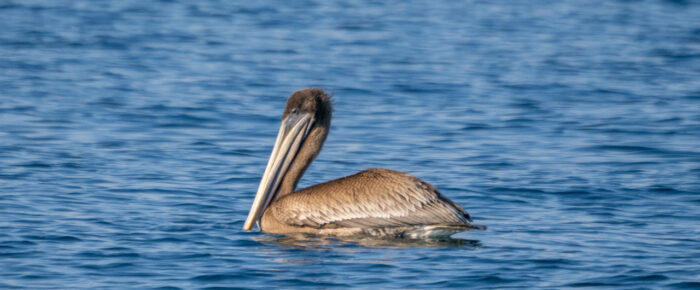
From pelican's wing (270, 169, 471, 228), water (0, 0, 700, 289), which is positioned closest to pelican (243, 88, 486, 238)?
pelican's wing (270, 169, 471, 228)

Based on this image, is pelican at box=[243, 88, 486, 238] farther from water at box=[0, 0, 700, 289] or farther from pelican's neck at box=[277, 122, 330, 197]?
water at box=[0, 0, 700, 289]

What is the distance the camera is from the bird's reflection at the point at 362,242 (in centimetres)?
787

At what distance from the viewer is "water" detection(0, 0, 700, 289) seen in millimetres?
7348

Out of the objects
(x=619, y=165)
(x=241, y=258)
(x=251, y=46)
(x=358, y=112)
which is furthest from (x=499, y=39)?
(x=241, y=258)

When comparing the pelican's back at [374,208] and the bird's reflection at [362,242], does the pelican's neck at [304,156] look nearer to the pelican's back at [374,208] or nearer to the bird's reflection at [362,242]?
the pelican's back at [374,208]

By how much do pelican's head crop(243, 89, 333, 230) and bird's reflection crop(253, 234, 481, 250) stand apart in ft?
2.29

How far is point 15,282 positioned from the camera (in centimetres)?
678

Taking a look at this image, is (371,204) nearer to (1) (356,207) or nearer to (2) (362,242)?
(1) (356,207)

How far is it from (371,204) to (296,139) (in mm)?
1096

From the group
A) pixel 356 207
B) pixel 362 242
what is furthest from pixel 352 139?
pixel 362 242

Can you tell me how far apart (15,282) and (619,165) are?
248 inches

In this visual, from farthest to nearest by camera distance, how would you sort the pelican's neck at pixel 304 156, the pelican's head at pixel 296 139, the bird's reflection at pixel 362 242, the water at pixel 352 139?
the pelican's neck at pixel 304 156, the pelican's head at pixel 296 139, the bird's reflection at pixel 362 242, the water at pixel 352 139

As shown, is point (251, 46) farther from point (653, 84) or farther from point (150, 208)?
point (150, 208)

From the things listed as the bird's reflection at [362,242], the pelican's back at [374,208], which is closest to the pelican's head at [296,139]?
the pelican's back at [374,208]
